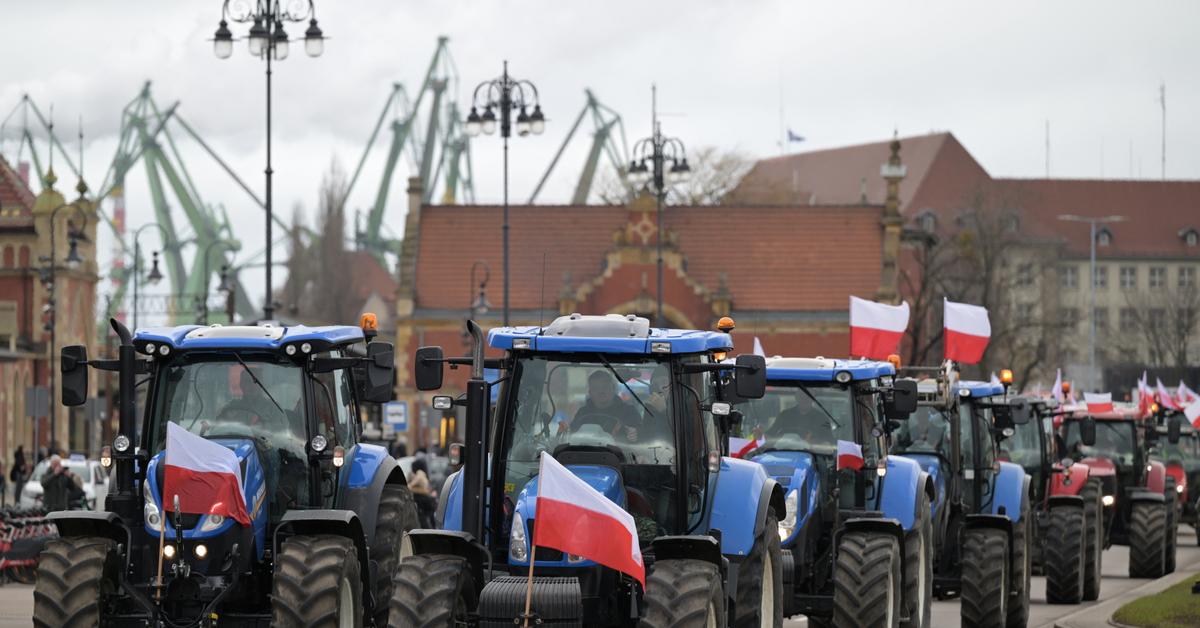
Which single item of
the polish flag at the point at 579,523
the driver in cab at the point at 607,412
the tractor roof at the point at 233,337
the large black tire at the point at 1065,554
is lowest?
the large black tire at the point at 1065,554

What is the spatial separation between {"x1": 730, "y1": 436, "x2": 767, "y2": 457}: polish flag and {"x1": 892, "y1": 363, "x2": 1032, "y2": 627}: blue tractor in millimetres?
3134

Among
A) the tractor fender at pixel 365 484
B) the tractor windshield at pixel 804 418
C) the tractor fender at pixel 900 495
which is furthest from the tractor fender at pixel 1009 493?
the tractor fender at pixel 365 484

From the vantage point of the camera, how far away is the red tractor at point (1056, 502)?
76.9ft

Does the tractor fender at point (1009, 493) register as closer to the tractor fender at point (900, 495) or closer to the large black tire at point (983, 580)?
the large black tire at point (983, 580)

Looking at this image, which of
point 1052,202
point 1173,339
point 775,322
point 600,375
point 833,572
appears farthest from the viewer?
point 1052,202

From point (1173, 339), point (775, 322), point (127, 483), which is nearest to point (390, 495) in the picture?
point (127, 483)

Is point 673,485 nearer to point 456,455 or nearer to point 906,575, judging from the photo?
point 456,455

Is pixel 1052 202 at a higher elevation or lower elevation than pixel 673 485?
higher

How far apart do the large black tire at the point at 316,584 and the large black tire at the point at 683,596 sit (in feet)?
6.72

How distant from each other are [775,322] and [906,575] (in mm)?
62068

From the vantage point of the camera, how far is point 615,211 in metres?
81.4

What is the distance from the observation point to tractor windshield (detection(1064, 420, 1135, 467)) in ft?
105

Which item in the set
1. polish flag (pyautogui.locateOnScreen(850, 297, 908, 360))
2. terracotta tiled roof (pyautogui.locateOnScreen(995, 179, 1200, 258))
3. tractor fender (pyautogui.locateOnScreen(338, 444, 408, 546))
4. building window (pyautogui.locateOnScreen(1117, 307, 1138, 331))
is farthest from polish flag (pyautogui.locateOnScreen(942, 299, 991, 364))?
terracotta tiled roof (pyautogui.locateOnScreen(995, 179, 1200, 258))

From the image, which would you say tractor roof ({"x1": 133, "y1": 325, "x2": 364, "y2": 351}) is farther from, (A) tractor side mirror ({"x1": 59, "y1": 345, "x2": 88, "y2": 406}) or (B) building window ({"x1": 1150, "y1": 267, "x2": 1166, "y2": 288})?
(B) building window ({"x1": 1150, "y1": 267, "x2": 1166, "y2": 288})
